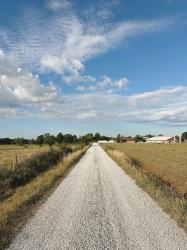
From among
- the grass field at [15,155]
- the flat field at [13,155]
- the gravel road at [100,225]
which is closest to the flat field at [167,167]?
the gravel road at [100,225]

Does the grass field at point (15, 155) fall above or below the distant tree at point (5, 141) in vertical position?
below

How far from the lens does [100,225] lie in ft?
28.0

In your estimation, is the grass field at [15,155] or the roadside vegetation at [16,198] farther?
the grass field at [15,155]

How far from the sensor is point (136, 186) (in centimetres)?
1620

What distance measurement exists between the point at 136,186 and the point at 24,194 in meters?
5.64

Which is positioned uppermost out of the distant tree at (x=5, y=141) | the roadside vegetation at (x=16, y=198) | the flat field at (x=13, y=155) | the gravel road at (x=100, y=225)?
the distant tree at (x=5, y=141)

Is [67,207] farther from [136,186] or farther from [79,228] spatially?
[136,186]

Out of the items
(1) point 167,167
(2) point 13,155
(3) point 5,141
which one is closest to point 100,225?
(1) point 167,167

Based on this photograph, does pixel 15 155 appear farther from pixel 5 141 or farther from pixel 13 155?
pixel 5 141

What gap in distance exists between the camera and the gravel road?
6961mm

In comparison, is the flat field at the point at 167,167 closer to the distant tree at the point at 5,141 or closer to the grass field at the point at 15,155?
the grass field at the point at 15,155

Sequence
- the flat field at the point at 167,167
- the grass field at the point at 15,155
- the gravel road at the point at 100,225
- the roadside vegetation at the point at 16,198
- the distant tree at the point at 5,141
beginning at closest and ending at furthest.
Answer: the gravel road at the point at 100,225
the roadside vegetation at the point at 16,198
the flat field at the point at 167,167
the grass field at the point at 15,155
the distant tree at the point at 5,141

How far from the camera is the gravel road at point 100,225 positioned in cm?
696

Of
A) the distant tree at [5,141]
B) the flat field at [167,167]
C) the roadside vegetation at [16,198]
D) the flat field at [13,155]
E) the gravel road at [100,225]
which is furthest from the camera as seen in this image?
the distant tree at [5,141]
